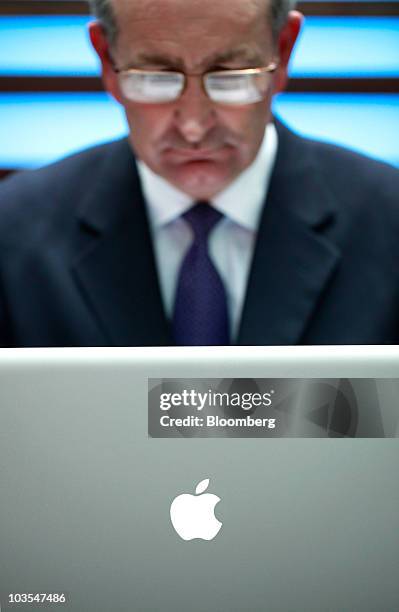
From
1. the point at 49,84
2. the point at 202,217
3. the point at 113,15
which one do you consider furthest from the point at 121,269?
the point at 49,84

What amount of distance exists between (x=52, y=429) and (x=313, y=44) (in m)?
1.78

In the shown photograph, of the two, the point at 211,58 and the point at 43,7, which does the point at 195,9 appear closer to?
the point at 211,58

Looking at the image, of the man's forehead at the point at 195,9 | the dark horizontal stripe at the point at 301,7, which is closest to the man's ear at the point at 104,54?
the man's forehead at the point at 195,9

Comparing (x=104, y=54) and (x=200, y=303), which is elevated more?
(x=104, y=54)

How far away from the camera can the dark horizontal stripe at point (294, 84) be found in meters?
2.22

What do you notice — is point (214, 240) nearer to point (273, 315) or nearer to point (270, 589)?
point (273, 315)

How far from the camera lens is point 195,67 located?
1187 millimetres

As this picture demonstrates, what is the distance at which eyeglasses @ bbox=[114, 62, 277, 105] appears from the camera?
47.0 inches

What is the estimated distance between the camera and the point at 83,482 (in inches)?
26.1

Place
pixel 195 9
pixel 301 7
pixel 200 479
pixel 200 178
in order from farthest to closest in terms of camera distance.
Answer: pixel 301 7 → pixel 200 178 → pixel 195 9 → pixel 200 479

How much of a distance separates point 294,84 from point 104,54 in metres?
1.01

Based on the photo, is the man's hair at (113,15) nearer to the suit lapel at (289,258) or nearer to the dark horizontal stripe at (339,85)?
the suit lapel at (289,258)

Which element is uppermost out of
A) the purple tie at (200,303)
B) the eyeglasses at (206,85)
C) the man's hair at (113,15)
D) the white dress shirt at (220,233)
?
the man's hair at (113,15)

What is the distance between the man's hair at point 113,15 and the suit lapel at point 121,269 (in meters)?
0.26
